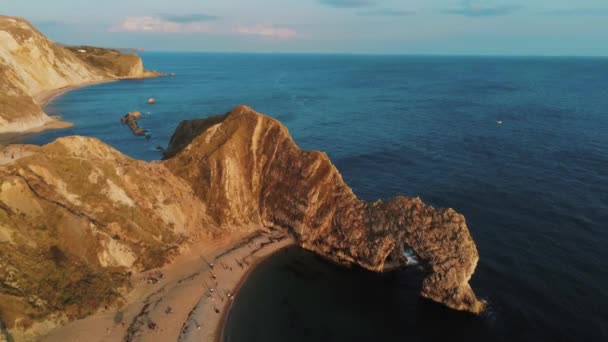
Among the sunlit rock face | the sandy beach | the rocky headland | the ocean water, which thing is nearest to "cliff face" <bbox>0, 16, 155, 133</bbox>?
the ocean water

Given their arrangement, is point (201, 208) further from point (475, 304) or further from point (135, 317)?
point (475, 304)

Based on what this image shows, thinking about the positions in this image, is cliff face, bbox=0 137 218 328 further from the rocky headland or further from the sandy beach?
the sandy beach

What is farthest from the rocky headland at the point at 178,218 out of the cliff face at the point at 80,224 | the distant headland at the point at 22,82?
the distant headland at the point at 22,82

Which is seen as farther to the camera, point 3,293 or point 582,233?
point 582,233

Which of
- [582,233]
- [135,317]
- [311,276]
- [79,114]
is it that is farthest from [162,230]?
[79,114]

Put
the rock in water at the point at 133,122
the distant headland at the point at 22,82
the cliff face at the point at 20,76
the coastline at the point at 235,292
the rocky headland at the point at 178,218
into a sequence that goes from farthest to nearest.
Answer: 1. the rock in water at the point at 133,122
2. the cliff face at the point at 20,76
3. the distant headland at the point at 22,82
4. the rocky headland at the point at 178,218
5. the coastline at the point at 235,292

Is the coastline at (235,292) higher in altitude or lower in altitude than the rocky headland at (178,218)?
lower

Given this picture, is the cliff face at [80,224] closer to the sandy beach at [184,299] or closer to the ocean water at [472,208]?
the sandy beach at [184,299]
